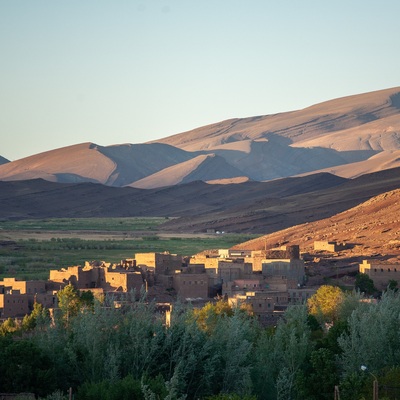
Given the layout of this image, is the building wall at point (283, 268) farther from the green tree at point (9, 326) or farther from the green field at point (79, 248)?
the green tree at point (9, 326)

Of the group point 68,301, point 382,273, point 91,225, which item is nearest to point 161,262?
point 382,273

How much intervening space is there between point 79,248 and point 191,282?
39426 millimetres

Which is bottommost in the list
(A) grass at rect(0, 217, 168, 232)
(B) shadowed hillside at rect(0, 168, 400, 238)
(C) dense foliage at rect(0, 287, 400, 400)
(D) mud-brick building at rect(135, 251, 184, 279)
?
(C) dense foliage at rect(0, 287, 400, 400)

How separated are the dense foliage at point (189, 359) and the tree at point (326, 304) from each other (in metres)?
7.95

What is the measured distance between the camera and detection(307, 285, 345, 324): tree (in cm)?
4344

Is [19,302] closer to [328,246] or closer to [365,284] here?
[365,284]

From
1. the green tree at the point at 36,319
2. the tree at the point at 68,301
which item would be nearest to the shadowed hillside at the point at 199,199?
the tree at the point at 68,301

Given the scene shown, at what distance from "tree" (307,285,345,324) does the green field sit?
56.0 feet

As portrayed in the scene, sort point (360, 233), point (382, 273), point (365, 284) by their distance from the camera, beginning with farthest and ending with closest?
point (360, 233), point (382, 273), point (365, 284)

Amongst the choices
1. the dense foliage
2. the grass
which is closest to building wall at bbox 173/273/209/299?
the dense foliage

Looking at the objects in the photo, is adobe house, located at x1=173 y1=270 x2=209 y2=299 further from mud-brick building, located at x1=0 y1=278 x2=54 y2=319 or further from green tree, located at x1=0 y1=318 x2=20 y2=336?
green tree, located at x1=0 y1=318 x2=20 y2=336

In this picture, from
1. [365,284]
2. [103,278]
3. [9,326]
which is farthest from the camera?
[365,284]

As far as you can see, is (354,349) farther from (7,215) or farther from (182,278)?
(7,215)

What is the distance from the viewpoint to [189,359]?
30.6 meters
